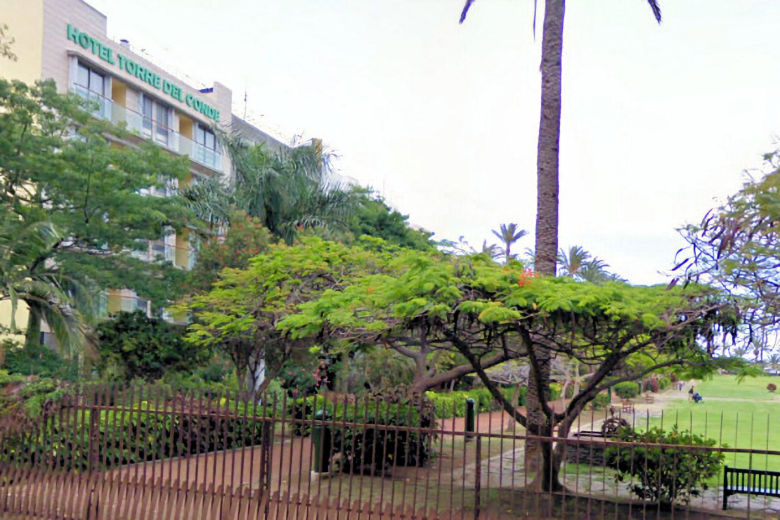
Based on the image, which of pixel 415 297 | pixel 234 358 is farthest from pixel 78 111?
pixel 415 297

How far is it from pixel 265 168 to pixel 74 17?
9716 mm

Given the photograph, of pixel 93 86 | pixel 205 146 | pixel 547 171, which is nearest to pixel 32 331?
pixel 93 86

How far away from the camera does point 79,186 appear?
66.6 ft

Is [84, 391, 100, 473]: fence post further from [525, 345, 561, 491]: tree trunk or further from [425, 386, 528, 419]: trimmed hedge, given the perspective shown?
[425, 386, 528, 419]: trimmed hedge

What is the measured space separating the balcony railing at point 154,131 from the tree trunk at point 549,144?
17.9 metres

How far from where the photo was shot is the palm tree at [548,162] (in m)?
13.4

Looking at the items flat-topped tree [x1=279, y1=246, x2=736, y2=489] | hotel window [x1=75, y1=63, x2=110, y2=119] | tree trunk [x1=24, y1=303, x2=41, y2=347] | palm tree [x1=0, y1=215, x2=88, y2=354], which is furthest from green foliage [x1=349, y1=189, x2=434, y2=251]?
flat-topped tree [x1=279, y1=246, x2=736, y2=489]

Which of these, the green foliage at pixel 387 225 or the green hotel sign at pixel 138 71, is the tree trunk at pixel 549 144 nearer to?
the green hotel sign at pixel 138 71

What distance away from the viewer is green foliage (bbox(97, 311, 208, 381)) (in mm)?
22828

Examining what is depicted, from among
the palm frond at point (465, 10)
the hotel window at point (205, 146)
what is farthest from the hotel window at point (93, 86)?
the palm frond at point (465, 10)

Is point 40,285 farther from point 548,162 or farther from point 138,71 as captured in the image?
point 138,71

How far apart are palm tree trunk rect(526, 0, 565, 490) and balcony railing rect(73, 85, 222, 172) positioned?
17923mm

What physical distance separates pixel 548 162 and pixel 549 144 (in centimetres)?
35

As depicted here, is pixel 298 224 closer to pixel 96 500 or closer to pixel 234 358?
pixel 234 358
